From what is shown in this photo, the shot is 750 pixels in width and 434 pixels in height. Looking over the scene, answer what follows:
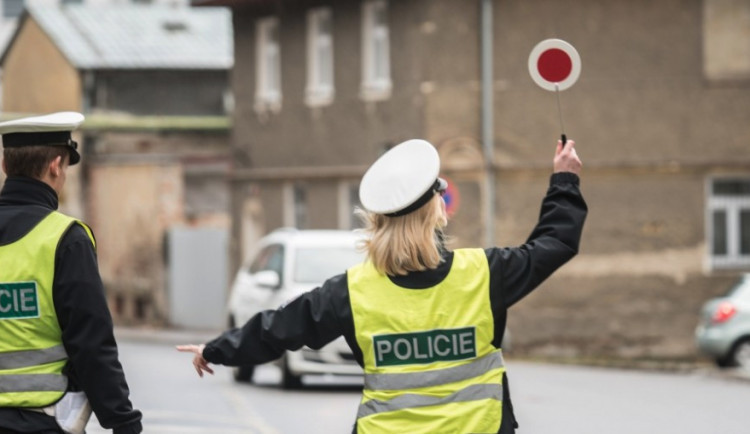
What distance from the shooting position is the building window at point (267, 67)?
3366cm

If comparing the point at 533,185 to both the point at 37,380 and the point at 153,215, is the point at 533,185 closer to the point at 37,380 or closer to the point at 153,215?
the point at 153,215

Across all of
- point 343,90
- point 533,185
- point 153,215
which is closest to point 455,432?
point 533,185

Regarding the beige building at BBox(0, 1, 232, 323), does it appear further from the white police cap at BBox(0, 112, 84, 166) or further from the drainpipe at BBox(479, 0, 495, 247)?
the white police cap at BBox(0, 112, 84, 166)

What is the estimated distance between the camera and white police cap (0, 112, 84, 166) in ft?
17.8

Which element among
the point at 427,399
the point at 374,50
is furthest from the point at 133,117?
the point at 427,399

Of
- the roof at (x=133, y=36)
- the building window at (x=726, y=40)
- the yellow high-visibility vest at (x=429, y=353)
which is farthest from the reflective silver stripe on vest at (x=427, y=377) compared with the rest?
the roof at (x=133, y=36)

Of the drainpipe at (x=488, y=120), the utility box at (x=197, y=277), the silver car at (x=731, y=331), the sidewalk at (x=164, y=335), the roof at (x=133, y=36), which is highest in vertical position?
the roof at (x=133, y=36)

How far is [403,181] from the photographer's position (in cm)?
513

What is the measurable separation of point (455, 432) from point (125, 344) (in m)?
27.3

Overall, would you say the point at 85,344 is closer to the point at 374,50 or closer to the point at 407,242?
the point at 407,242

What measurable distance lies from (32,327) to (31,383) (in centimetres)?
18

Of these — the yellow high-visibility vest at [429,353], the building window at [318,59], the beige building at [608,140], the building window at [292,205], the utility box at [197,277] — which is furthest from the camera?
the utility box at [197,277]

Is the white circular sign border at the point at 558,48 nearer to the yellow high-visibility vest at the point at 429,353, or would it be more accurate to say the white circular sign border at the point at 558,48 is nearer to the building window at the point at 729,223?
the yellow high-visibility vest at the point at 429,353

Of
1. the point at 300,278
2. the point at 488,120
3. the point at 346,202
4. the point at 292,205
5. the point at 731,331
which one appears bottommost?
the point at 731,331
